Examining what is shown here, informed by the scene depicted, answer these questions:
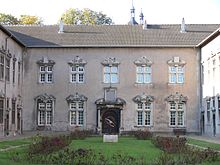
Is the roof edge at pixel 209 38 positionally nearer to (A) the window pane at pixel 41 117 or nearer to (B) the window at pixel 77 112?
(B) the window at pixel 77 112

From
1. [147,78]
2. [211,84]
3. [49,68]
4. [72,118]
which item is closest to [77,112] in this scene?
[72,118]

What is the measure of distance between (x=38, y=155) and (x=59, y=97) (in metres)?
24.2

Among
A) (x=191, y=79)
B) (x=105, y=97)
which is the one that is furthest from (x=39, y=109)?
(x=191, y=79)

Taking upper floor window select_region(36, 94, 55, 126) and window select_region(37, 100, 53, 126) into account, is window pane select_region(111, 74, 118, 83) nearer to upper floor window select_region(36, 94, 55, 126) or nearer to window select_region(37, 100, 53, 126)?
upper floor window select_region(36, 94, 55, 126)

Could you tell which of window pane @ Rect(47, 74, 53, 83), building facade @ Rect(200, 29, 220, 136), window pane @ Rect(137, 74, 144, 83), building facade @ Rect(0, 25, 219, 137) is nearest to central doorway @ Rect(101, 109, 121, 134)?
building facade @ Rect(0, 25, 219, 137)

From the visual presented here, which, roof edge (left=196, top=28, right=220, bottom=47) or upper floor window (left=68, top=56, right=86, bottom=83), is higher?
roof edge (left=196, top=28, right=220, bottom=47)

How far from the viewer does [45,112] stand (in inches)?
1516

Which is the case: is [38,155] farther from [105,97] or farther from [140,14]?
[140,14]

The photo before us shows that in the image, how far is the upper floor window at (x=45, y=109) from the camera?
1512 inches

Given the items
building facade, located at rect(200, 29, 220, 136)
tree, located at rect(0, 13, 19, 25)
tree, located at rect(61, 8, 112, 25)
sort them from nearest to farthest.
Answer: building facade, located at rect(200, 29, 220, 136), tree, located at rect(0, 13, 19, 25), tree, located at rect(61, 8, 112, 25)

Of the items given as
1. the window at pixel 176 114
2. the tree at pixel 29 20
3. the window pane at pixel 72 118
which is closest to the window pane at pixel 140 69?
the window at pixel 176 114

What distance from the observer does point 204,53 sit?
122 ft

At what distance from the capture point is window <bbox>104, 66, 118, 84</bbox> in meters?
38.8

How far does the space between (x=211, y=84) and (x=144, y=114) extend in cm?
617
